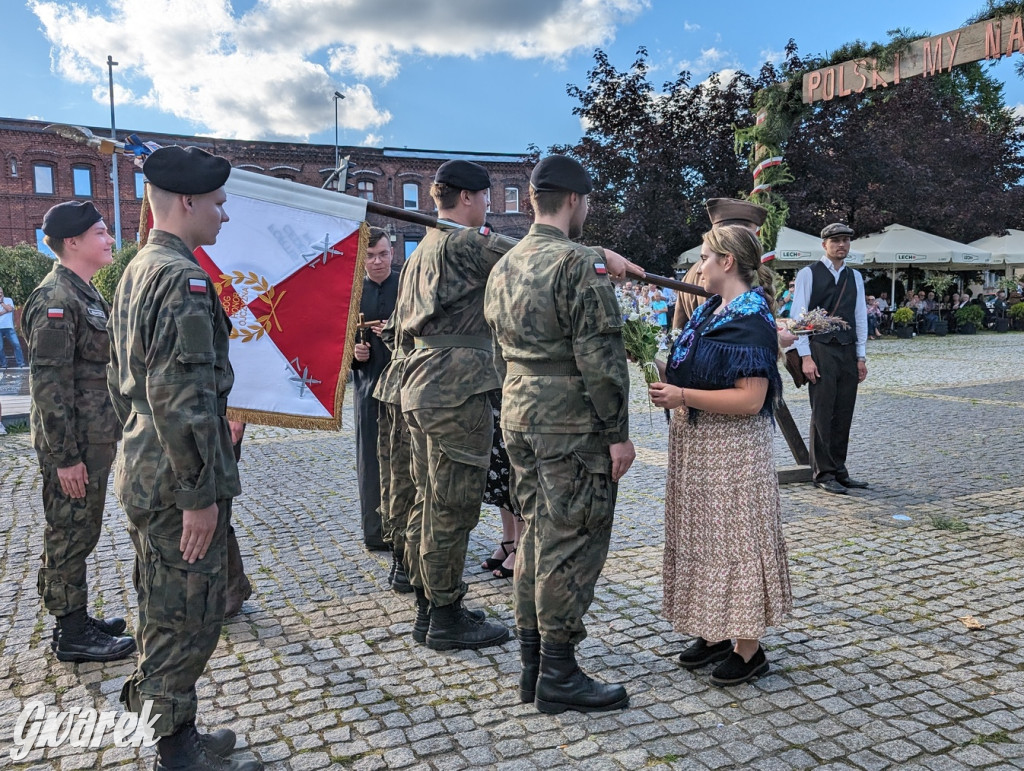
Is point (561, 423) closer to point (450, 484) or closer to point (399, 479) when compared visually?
point (450, 484)

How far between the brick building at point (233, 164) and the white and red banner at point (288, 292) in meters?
31.7

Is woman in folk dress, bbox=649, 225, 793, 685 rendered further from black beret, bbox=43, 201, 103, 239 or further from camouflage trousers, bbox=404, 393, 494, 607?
black beret, bbox=43, 201, 103, 239

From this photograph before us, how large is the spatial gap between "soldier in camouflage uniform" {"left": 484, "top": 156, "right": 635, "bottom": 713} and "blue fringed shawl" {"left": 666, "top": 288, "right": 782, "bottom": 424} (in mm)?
351

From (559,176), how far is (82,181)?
1760 inches

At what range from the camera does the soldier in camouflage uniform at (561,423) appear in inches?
124

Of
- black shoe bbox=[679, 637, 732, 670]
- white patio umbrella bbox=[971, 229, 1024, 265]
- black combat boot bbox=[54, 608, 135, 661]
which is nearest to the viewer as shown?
black shoe bbox=[679, 637, 732, 670]

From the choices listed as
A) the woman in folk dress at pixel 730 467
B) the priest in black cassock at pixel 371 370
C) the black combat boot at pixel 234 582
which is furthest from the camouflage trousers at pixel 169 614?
the priest in black cassock at pixel 371 370

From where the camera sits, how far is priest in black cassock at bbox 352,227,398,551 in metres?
5.49

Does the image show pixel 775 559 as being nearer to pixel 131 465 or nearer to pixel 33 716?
pixel 131 465

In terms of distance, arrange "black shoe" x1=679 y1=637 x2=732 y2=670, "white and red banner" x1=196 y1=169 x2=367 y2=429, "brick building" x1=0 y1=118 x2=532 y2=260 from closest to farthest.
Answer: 1. "black shoe" x1=679 y1=637 x2=732 y2=670
2. "white and red banner" x1=196 y1=169 x2=367 y2=429
3. "brick building" x1=0 y1=118 x2=532 y2=260

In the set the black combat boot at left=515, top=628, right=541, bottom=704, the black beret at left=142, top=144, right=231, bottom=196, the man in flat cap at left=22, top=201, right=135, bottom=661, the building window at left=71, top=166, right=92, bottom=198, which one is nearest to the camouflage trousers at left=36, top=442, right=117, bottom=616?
the man in flat cap at left=22, top=201, right=135, bottom=661

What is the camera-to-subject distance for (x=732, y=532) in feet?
A: 11.1

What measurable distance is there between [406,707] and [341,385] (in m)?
1.91

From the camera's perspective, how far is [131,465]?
2.70 meters
